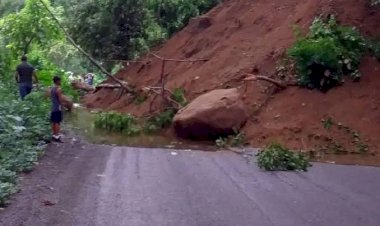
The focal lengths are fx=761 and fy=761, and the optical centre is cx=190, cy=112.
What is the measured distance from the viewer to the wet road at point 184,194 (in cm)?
878

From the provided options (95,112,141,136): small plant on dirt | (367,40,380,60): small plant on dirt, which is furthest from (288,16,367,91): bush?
(95,112,141,136): small plant on dirt

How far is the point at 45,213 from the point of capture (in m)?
8.82

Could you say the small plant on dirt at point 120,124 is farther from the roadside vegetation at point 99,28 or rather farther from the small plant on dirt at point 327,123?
the roadside vegetation at point 99,28

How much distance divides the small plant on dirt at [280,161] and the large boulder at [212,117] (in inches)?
179

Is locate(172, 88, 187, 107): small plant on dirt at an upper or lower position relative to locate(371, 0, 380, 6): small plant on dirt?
lower

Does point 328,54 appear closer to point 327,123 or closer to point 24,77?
point 327,123

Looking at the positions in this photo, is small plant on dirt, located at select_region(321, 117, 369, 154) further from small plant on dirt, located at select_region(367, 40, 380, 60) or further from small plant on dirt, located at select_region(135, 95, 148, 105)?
small plant on dirt, located at select_region(135, 95, 148, 105)

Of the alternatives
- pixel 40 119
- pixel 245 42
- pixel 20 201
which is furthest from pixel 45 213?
pixel 245 42

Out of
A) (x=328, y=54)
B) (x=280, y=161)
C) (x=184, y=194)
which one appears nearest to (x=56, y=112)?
(x=280, y=161)

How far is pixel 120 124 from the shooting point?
20016 mm

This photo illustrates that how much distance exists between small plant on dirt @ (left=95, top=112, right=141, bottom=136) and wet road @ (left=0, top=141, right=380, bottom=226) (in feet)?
16.1

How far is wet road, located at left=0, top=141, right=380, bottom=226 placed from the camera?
8781mm

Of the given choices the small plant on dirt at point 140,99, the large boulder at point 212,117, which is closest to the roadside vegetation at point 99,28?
the small plant on dirt at point 140,99

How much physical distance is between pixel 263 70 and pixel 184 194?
11528 millimetres
